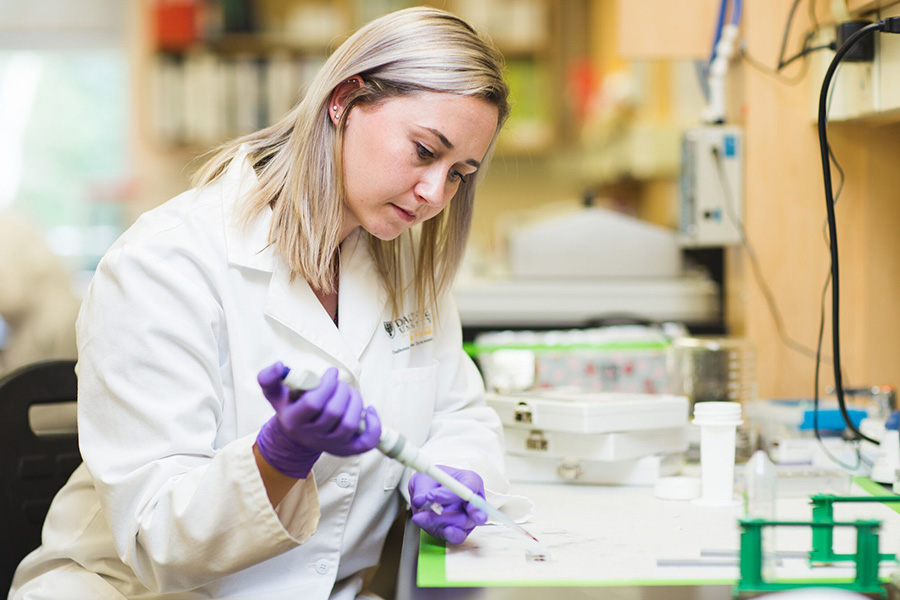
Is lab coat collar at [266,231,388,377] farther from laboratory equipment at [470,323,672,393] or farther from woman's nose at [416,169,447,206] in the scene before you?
laboratory equipment at [470,323,672,393]

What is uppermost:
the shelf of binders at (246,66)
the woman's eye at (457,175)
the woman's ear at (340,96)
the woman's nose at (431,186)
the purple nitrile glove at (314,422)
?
the shelf of binders at (246,66)

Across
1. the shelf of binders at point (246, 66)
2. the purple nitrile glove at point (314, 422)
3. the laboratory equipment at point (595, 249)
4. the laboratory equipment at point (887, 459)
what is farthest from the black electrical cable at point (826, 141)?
the shelf of binders at point (246, 66)

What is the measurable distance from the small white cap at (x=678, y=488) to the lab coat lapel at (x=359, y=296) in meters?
0.45

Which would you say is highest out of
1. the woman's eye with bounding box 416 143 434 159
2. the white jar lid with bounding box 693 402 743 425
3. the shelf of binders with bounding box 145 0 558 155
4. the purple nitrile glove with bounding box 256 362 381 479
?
the shelf of binders with bounding box 145 0 558 155

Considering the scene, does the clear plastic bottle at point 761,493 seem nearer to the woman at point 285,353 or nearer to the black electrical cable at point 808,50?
the woman at point 285,353

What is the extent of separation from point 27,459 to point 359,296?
52 cm

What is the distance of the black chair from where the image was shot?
130 centimetres

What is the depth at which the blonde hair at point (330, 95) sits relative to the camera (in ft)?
3.82

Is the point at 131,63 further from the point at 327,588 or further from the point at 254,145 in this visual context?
the point at 327,588

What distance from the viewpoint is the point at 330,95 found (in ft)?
3.96

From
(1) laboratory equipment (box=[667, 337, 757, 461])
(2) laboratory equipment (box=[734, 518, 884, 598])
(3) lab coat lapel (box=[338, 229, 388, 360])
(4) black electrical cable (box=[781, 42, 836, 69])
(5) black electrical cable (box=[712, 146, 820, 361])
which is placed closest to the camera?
(2) laboratory equipment (box=[734, 518, 884, 598])

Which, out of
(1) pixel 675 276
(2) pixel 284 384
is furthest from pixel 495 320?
(2) pixel 284 384

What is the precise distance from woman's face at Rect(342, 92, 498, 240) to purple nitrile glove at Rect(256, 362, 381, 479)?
32cm

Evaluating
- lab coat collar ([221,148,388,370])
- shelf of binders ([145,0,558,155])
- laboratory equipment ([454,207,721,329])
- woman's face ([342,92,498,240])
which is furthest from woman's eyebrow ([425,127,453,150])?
shelf of binders ([145,0,558,155])
